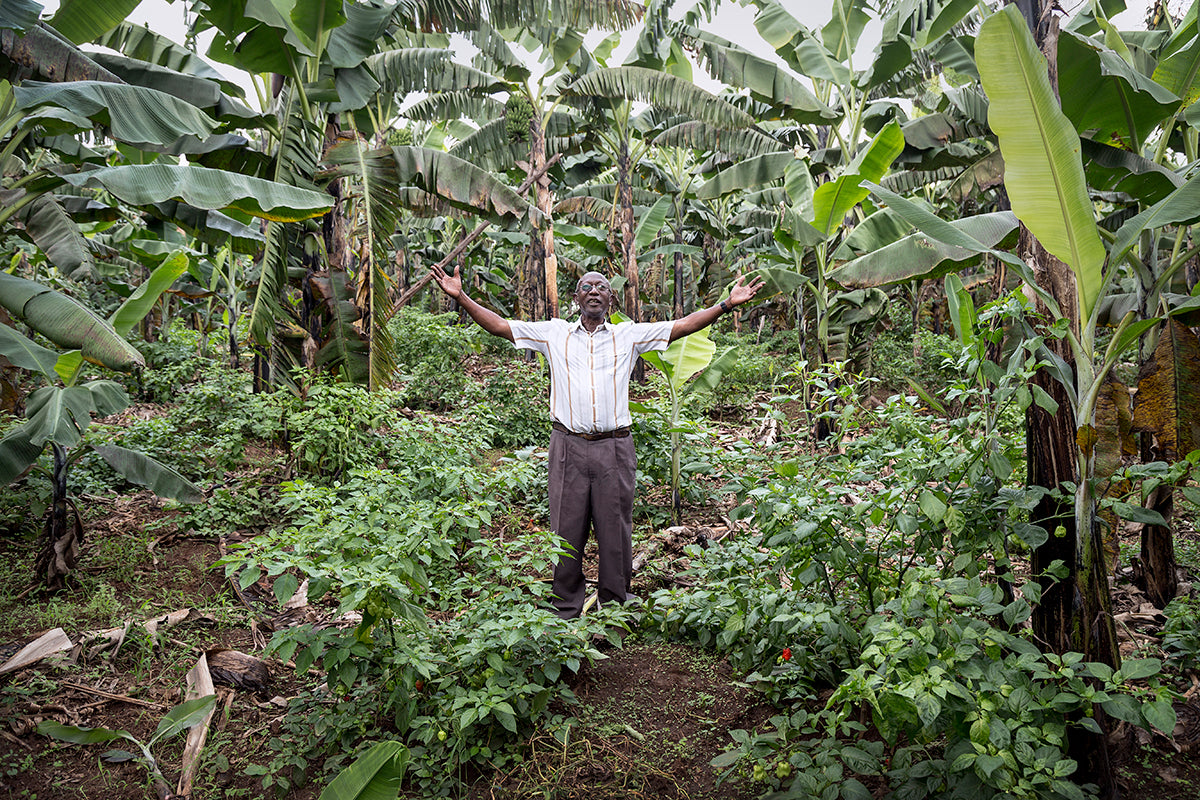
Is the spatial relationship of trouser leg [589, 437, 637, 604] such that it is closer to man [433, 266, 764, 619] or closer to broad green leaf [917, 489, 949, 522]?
man [433, 266, 764, 619]

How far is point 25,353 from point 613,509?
11.1 ft

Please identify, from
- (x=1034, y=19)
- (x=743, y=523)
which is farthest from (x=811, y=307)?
(x=1034, y=19)

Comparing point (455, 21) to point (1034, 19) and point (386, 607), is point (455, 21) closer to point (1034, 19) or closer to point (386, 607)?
point (1034, 19)

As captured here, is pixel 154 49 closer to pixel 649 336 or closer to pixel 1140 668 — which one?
pixel 649 336

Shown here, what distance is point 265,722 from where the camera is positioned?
3078 mm

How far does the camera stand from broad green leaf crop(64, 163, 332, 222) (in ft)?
12.3

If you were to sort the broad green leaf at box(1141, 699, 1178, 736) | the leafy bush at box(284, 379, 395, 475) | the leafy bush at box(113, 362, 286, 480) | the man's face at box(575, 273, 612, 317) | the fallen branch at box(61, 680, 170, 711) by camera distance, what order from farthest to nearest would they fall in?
the leafy bush at box(113, 362, 286, 480)
the leafy bush at box(284, 379, 395, 475)
the man's face at box(575, 273, 612, 317)
the fallen branch at box(61, 680, 170, 711)
the broad green leaf at box(1141, 699, 1178, 736)

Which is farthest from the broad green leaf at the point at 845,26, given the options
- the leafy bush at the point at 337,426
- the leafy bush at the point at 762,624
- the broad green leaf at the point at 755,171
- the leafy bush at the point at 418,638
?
the leafy bush at the point at 418,638

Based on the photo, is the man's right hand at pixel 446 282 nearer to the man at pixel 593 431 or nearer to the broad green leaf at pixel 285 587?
the man at pixel 593 431

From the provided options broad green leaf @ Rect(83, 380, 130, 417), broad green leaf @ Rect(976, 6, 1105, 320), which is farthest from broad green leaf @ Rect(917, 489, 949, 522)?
broad green leaf @ Rect(83, 380, 130, 417)

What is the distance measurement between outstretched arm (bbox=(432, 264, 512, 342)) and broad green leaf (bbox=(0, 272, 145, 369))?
5.48 feet

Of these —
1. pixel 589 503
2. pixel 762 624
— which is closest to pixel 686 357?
pixel 589 503

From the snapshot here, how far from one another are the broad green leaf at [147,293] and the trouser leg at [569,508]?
2628mm

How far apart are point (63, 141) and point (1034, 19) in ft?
22.3
